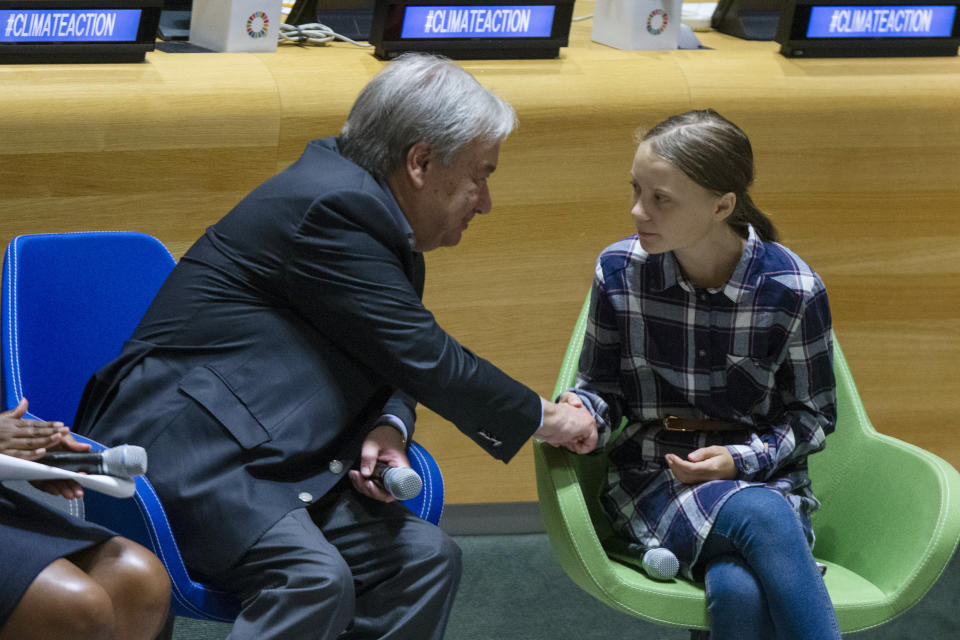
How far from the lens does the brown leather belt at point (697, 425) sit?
8.34 feet

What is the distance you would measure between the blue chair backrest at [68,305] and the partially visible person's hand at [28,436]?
302 mm

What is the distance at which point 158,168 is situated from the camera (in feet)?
9.77

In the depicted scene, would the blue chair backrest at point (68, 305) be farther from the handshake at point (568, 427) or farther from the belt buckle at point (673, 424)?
the belt buckle at point (673, 424)

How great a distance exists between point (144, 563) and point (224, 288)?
50cm

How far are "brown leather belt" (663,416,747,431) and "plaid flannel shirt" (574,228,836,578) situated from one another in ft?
0.04

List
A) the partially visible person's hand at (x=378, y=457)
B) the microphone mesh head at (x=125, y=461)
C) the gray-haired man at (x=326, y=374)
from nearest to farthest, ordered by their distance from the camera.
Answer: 1. the microphone mesh head at (x=125, y=461)
2. the gray-haired man at (x=326, y=374)
3. the partially visible person's hand at (x=378, y=457)

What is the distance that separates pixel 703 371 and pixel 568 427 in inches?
12.2

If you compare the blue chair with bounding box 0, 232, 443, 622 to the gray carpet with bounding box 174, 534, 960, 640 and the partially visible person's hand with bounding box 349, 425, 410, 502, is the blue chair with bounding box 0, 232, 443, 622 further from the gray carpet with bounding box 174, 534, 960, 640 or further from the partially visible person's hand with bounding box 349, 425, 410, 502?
the gray carpet with bounding box 174, 534, 960, 640

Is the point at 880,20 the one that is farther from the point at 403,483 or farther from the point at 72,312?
the point at 72,312

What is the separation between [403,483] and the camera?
7.30 feet

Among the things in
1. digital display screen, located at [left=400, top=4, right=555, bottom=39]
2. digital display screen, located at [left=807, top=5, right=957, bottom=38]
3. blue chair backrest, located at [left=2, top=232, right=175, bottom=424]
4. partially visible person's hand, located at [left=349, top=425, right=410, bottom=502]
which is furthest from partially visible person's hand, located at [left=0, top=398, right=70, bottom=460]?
digital display screen, located at [left=807, top=5, right=957, bottom=38]

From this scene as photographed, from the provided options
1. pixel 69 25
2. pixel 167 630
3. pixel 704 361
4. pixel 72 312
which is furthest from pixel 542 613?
pixel 69 25

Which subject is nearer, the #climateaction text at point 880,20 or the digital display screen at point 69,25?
the digital display screen at point 69,25

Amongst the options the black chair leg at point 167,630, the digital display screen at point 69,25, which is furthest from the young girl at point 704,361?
the digital display screen at point 69,25
